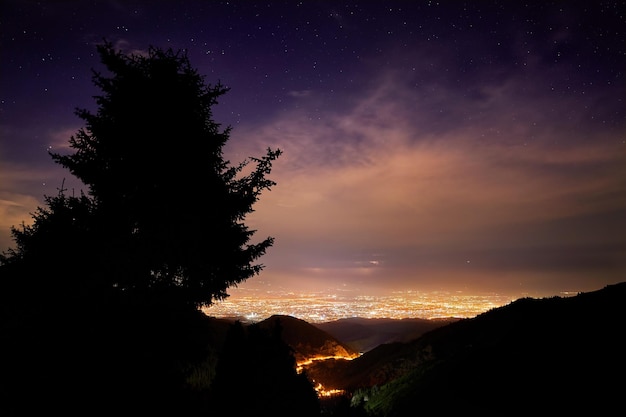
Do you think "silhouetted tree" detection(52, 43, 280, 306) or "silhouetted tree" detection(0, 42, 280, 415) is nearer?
"silhouetted tree" detection(0, 42, 280, 415)

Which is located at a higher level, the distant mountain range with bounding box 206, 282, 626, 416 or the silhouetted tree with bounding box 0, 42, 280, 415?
the silhouetted tree with bounding box 0, 42, 280, 415

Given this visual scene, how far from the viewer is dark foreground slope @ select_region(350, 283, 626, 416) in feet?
44.4

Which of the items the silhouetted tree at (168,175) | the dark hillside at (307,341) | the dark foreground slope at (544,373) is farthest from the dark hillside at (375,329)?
the silhouetted tree at (168,175)

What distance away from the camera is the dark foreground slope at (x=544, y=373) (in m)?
13.5

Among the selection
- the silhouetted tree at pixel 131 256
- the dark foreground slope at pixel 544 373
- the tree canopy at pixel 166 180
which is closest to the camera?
the silhouetted tree at pixel 131 256

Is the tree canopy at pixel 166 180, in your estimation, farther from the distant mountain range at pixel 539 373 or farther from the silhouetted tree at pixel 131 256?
the distant mountain range at pixel 539 373

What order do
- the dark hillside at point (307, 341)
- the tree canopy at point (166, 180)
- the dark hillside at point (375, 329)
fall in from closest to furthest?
the tree canopy at point (166, 180)
the dark hillside at point (307, 341)
the dark hillside at point (375, 329)

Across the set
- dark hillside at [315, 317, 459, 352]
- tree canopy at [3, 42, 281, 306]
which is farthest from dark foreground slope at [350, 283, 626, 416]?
dark hillside at [315, 317, 459, 352]

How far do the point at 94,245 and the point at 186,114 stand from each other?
469cm

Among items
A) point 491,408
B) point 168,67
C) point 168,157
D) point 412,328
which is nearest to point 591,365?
point 491,408

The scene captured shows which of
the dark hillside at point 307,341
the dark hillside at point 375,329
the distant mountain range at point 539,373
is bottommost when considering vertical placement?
the dark hillside at point 375,329

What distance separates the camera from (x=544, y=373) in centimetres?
1602

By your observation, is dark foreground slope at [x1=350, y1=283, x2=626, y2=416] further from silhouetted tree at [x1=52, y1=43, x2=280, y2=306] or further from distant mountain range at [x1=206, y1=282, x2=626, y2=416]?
silhouetted tree at [x1=52, y1=43, x2=280, y2=306]

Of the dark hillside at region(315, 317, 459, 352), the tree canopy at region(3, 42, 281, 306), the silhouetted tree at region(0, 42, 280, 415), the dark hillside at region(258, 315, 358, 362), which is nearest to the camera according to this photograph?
the silhouetted tree at region(0, 42, 280, 415)
